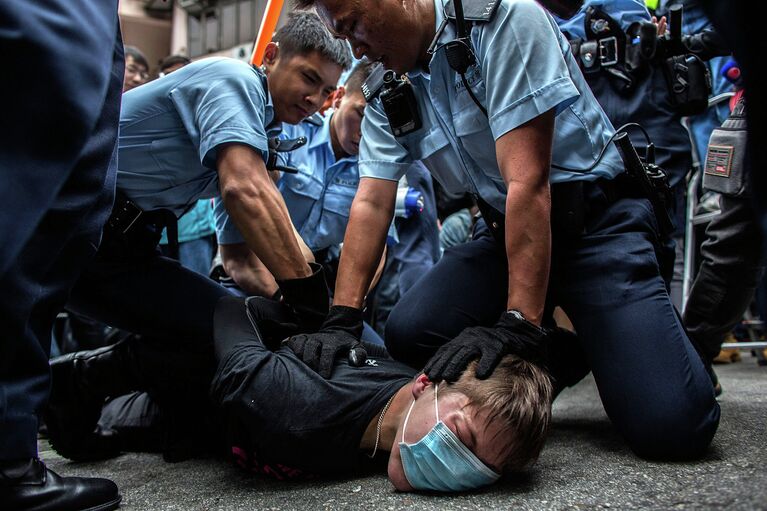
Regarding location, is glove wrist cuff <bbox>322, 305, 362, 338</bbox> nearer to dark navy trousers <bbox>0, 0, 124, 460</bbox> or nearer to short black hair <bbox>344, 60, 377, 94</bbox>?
dark navy trousers <bbox>0, 0, 124, 460</bbox>

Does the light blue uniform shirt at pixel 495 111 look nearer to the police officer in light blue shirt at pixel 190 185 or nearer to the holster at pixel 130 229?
the police officer in light blue shirt at pixel 190 185

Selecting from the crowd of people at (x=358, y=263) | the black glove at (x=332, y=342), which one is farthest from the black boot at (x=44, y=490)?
the black glove at (x=332, y=342)

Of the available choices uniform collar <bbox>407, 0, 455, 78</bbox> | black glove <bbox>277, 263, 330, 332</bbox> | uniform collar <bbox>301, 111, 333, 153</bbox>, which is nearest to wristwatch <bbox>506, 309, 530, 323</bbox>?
black glove <bbox>277, 263, 330, 332</bbox>

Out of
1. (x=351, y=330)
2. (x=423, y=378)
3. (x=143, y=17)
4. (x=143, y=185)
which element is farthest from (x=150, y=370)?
(x=143, y=17)

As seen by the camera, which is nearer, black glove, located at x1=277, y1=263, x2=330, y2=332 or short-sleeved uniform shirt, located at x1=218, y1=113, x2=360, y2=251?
black glove, located at x1=277, y1=263, x2=330, y2=332

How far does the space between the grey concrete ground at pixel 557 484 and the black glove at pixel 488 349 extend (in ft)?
0.69

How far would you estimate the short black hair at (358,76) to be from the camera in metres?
2.26

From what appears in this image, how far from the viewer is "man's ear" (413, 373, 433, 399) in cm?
124

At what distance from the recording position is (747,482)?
1023 mm

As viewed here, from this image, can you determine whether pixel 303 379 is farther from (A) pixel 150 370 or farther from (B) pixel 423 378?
(A) pixel 150 370

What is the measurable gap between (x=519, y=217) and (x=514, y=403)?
37cm

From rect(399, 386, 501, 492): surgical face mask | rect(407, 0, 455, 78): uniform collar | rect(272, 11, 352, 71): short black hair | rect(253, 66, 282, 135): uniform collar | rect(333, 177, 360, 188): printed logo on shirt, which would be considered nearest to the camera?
rect(399, 386, 501, 492): surgical face mask

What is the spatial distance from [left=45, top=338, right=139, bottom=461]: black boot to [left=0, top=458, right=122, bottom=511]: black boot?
0.56 metres

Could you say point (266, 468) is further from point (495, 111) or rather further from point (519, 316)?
point (495, 111)
